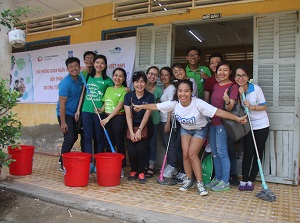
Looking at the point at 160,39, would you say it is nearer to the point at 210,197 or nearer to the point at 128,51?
the point at 128,51

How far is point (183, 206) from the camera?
3.18 metres

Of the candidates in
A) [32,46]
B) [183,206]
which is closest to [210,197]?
[183,206]

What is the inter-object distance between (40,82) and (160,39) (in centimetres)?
297

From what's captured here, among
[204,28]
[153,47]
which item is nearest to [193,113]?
[153,47]

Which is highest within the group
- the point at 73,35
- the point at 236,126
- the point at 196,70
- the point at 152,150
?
the point at 73,35

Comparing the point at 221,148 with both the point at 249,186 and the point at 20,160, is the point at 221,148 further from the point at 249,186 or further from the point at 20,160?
the point at 20,160

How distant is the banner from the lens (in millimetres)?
5355

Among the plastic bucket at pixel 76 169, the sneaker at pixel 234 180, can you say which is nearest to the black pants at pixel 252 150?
the sneaker at pixel 234 180

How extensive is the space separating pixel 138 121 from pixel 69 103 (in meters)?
1.19

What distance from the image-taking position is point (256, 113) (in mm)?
3854

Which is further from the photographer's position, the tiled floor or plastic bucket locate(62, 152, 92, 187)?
plastic bucket locate(62, 152, 92, 187)

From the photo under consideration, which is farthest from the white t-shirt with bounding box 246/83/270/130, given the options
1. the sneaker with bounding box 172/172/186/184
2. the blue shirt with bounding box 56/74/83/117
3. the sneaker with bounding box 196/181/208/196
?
the blue shirt with bounding box 56/74/83/117

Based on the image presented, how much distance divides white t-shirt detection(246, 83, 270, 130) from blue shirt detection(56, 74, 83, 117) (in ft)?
8.48

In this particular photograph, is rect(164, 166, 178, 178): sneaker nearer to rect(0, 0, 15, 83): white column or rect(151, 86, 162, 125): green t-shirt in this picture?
rect(151, 86, 162, 125): green t-shirt
